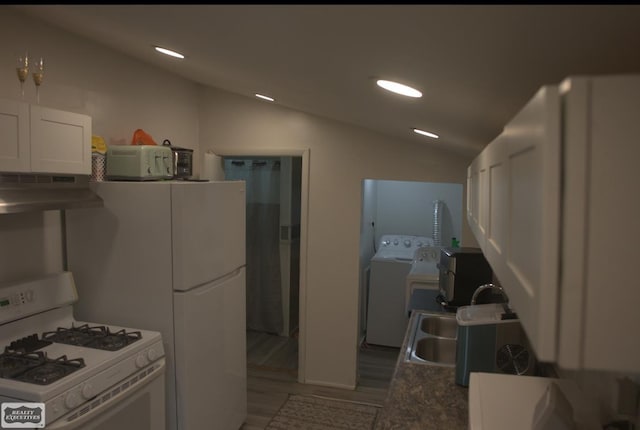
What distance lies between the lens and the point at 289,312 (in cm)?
498

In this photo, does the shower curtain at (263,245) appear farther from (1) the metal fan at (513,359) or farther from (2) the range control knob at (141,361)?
(1) the metal fan at (513,359)

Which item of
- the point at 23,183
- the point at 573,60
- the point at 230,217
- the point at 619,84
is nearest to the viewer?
→ the point at 619,84

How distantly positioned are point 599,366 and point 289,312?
14.9 feet

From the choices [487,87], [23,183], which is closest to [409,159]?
[487,87]

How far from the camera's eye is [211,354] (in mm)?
2633

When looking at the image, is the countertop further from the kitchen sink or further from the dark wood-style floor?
the dark wood-style floor

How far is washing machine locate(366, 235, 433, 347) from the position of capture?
446 centimetres

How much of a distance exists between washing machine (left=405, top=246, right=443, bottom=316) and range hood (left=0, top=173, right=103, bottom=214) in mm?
2096

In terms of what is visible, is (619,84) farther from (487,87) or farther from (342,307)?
(342,307)

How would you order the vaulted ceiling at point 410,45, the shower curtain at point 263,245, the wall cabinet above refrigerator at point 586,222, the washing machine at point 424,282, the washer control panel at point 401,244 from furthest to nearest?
the shower curtain at point 263,245, the washer control panel at point 401,244, the washing machine at point 424,282, the vaulted ceiling at point 410,45, the wall cabinet above refrigerator at point 586,222

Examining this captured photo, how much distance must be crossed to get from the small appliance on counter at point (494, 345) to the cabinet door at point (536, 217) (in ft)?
3.77

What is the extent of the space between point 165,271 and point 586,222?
220 cm

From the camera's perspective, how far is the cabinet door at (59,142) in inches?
76.9

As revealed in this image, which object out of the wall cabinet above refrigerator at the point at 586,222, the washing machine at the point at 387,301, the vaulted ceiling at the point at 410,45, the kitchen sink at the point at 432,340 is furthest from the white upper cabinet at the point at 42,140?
the washing machine at the point at 387,301
